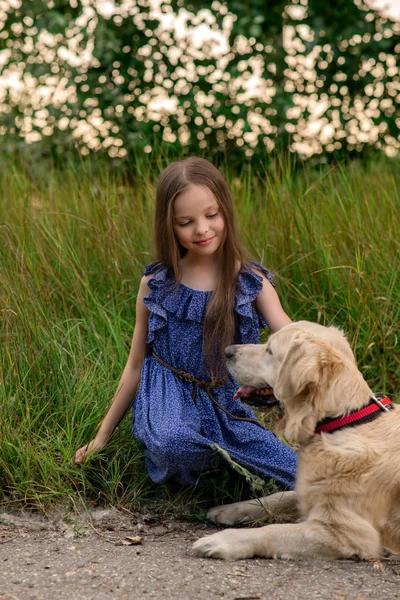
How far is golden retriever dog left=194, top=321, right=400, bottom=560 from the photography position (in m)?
3.12

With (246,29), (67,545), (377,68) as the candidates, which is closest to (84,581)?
(67,545)

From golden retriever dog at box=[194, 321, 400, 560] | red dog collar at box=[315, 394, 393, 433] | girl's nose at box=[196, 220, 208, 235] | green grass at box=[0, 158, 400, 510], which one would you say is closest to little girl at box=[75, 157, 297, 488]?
girl's nose at box=[196, 220, 208, 235]

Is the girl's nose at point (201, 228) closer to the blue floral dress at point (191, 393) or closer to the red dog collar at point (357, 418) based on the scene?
the blue floral dress at point (191, 393)

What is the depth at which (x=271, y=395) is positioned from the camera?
3.46 meters

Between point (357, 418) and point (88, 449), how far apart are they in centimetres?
130

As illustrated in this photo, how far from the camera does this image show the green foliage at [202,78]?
7.16 metres

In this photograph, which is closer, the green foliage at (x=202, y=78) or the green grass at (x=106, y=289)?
the green grass at (x=106, y=289)

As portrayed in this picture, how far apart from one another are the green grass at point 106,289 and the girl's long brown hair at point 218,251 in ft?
2.15

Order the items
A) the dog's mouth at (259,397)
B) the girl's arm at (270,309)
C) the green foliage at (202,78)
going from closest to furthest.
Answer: the dog's mouth at (259,397) < the girl's arm at (270,309) < the green foliage at (202,78)

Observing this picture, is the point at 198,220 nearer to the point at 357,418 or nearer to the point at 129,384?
the point at 129,384

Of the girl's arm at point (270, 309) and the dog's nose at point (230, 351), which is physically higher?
the girl's arm at point (270, 309)

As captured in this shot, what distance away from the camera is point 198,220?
3.75 m

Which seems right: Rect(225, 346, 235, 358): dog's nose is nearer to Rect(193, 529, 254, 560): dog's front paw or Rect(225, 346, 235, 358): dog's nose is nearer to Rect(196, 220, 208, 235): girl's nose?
Rect(196, 220, 208, 235): girl's nose

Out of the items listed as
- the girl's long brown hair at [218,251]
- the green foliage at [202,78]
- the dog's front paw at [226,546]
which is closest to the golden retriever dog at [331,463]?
the dog's front paw at [226,546]
